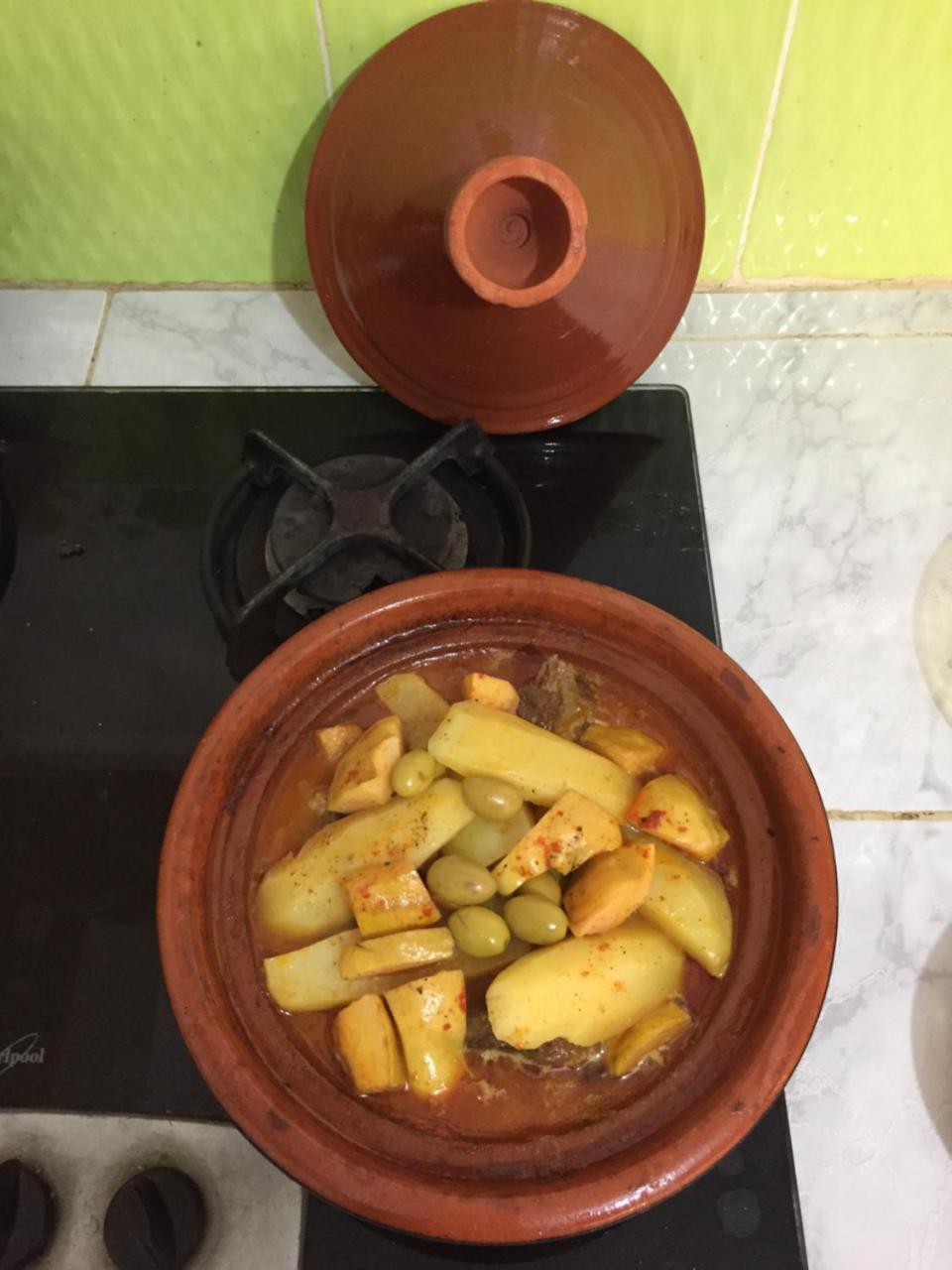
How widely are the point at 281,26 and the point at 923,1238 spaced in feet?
3.42

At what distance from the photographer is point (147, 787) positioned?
2.46ft

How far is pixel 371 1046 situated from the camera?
1.69 feet

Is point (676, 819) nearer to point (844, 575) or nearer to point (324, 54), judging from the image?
point (844, 575)

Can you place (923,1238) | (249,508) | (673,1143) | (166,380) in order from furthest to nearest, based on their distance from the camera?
(166,380), (249,508), (923,1238), (673,1143)

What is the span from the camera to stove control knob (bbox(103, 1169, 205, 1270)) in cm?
58

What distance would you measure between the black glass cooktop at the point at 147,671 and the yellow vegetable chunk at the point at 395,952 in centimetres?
22

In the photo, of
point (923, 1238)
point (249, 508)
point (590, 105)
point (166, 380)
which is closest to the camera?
point (923, 1238)

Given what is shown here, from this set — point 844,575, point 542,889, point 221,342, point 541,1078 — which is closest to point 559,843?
point 542,889

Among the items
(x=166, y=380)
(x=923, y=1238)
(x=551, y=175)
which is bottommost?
(x=923, y=1238)

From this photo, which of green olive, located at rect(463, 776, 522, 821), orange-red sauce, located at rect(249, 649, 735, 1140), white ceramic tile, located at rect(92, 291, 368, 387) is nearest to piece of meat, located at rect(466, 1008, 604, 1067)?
orange-red sauce, located at rect(249, 649, 735, 1140)

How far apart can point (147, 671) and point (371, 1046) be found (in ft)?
1.33

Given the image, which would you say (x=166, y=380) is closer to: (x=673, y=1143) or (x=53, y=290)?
(x=53, y=290)

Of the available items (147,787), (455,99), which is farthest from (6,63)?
(147,787)

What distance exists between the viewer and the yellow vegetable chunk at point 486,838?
56 centimetres
